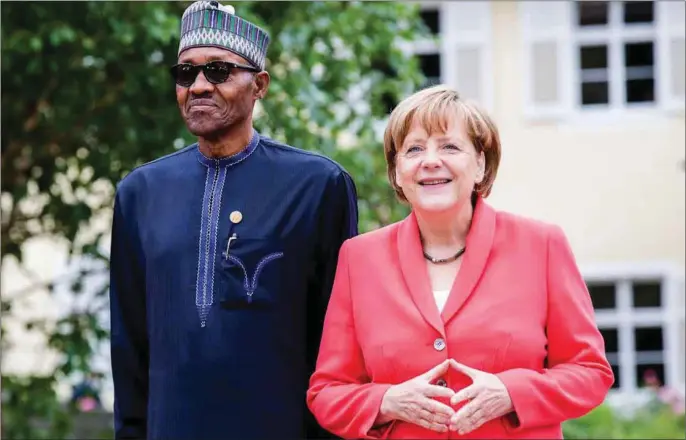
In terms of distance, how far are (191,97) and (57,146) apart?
15.9ft

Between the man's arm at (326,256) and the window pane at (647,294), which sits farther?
the window pane at (647,294)

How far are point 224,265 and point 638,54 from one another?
12.2 m

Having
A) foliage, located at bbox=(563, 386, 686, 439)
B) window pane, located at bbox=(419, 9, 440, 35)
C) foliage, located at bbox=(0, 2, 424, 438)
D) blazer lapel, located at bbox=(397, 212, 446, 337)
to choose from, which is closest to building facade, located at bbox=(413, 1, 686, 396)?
window pane, located at bbox=(419, 9, 440, 35)

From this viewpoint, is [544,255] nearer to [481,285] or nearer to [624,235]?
[481,285]

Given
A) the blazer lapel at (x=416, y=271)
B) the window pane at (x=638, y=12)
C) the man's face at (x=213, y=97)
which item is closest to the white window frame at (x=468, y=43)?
the window pane at (x=638, y=12)

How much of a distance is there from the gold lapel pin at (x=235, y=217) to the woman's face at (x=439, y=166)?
1.86 feet

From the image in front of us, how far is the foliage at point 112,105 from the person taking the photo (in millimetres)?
7395

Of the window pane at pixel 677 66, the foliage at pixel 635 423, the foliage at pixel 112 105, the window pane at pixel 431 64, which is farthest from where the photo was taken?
the window pane at pixel 431 64

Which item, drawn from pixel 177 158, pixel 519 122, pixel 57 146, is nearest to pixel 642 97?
pixel 519 122

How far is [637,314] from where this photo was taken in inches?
599

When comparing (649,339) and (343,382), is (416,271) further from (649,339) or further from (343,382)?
(649,339)

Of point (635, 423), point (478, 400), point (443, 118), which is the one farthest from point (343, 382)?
point (635, 423)

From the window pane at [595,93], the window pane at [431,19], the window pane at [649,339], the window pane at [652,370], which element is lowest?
the window pane at [652,370]

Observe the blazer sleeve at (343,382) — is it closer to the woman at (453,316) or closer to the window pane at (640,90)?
the woman at (453,316)
